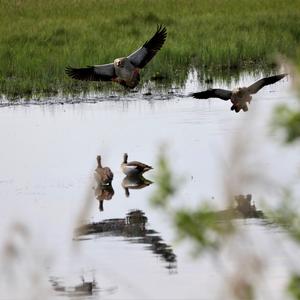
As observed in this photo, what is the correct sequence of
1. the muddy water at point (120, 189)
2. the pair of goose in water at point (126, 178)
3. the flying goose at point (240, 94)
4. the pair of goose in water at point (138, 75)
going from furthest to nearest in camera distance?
the pair of goose in water at point (138, 75) → the flying goose at point (240, 94) → the pair of goose in water at point (126, 178) → the muddy water at point (120, 189)

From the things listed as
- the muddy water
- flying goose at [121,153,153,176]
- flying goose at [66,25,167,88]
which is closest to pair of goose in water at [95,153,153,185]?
flying goose at [121,153,153,176]

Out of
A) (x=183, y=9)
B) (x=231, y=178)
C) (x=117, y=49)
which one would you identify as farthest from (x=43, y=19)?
(x=231, y=178)

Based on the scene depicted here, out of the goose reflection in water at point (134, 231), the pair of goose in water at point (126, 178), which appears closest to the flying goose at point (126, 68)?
the pair of goose in water at point (126, 178)

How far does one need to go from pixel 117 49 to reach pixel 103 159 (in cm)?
670

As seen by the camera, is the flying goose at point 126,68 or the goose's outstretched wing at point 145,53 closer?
the flying goose at point 126,68

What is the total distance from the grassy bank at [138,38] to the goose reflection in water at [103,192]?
700cm

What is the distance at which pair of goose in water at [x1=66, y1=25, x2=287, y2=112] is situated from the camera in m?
12.8

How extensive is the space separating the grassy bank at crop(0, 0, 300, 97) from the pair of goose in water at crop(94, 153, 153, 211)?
681 centimetres

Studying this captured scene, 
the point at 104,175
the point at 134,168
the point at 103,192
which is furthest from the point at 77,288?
the point at 134,168

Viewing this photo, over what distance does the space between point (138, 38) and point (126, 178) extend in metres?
9.89

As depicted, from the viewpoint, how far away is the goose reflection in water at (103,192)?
11.2m

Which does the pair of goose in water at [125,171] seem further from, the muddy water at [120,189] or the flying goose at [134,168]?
the muddy water at [120,189]

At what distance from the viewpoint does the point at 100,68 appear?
14.3 metres

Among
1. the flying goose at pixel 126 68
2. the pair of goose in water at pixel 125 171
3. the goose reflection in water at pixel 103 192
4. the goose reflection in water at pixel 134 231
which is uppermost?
the flying goose at pixel 126 68
